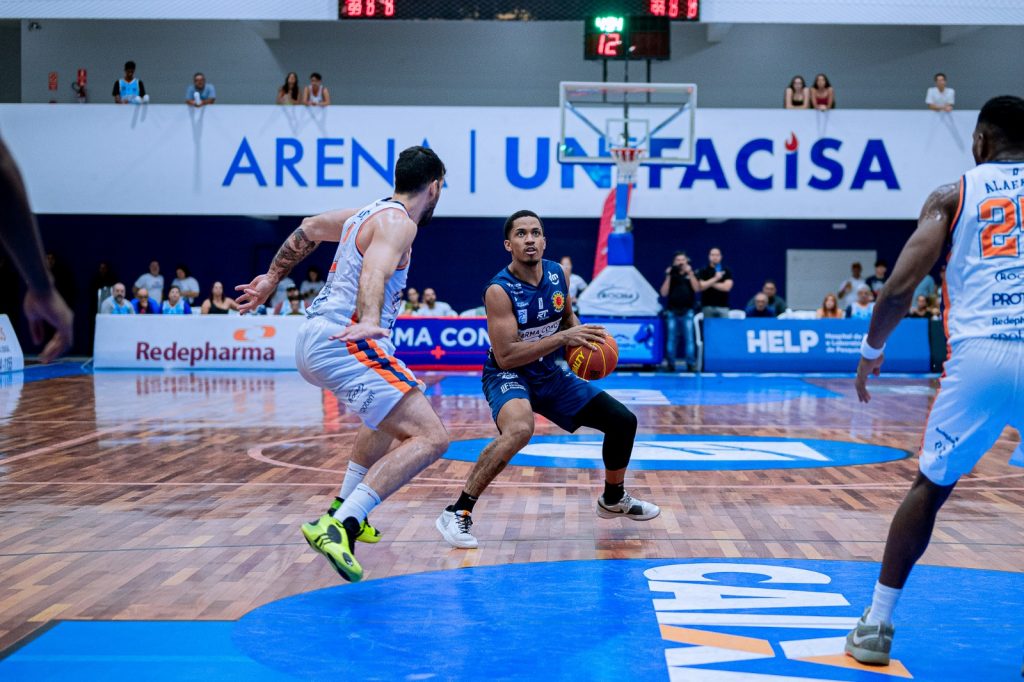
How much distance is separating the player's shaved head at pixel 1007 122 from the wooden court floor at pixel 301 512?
90.1 inches

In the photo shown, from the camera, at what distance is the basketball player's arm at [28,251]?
8.78 feet

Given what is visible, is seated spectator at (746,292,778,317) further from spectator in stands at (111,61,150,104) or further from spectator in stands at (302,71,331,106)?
spectator in stands at (111,61,150,104)

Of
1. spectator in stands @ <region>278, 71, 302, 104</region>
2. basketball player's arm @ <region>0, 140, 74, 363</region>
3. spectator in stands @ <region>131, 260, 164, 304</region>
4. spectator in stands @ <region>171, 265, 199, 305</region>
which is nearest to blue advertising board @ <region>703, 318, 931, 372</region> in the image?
spectator in stands @ <region>278, 71, 302, 104</region>

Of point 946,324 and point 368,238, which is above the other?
point 368,238

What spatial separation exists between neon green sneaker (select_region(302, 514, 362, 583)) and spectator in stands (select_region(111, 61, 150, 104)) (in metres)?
18.3

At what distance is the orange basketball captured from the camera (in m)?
6.09

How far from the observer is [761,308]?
19000mm

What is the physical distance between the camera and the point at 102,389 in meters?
15.2

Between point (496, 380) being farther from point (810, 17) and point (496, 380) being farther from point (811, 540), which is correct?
point (810, 17)

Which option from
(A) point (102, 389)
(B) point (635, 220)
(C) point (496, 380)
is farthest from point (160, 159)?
(C) point (496, 380)

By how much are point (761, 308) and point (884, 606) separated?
15.6 meters

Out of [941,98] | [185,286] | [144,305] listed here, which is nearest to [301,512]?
[144,305]

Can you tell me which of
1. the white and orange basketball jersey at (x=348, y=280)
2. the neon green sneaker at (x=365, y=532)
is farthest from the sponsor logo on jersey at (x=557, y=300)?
the neon green sneaker at (x=365, y=532)

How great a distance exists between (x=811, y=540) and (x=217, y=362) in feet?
48.5
